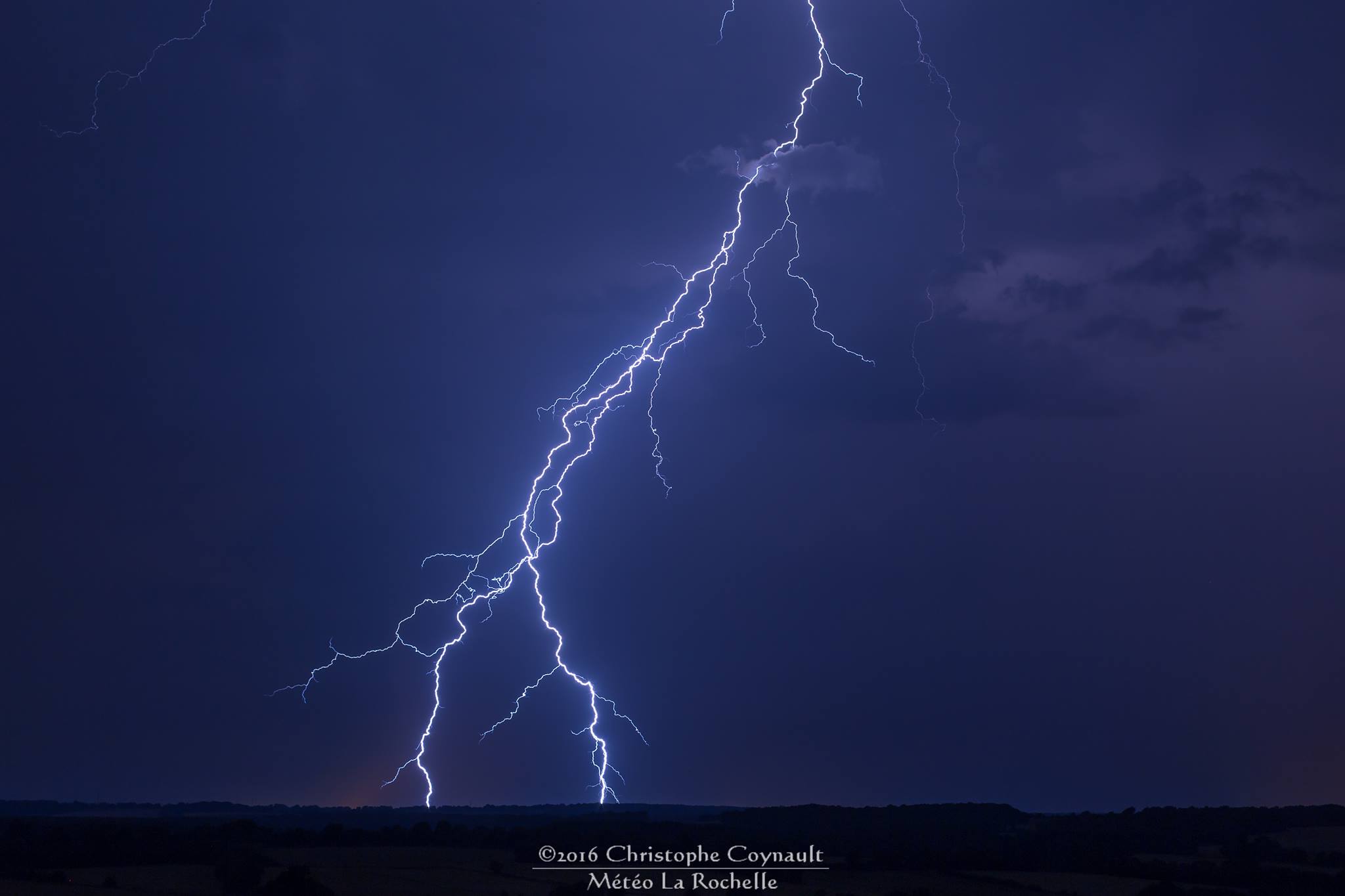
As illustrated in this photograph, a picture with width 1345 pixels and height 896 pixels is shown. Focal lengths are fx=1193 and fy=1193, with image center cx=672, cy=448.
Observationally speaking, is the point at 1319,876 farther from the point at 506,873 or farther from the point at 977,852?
the point at 506,873

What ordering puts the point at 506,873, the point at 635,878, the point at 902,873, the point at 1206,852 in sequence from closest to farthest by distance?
the point at 635,878 → the point at 506,873 → the point at 902,873 → the point at 1206,852

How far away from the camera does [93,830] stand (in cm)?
2509

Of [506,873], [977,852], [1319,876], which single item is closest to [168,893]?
[506,873]

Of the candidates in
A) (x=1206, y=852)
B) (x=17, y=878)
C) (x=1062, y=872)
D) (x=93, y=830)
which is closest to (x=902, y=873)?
(x=1062, y=872)

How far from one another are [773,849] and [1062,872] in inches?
218

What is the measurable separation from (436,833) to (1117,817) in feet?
66.6

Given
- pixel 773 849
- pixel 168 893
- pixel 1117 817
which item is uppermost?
pixel 1117 817

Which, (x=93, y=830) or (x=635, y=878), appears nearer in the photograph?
(x=635, y=878)

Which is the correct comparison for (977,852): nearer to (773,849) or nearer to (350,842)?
(773,849)

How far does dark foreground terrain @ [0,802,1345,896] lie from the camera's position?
17672 millimetres

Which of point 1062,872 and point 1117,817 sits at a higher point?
point 1117,817

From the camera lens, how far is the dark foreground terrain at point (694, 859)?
17.7 meters

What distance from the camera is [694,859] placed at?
2062cm

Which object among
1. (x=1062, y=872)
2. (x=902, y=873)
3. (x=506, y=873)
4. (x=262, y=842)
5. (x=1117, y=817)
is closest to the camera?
(x=506, y=873)
